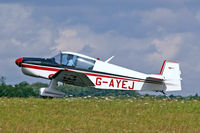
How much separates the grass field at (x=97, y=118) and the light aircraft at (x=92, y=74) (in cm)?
367

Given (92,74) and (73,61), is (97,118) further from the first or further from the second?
(92,74)

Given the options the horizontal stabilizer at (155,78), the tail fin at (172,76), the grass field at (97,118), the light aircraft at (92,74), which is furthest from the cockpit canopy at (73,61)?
the tail fin at (172,76)

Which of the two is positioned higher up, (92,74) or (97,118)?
(92,74)

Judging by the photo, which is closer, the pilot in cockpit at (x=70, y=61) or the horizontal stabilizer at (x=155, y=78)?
the pilot in cockpit at (x=70, y=61)

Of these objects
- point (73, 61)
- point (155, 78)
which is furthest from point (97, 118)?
point (155, 78)

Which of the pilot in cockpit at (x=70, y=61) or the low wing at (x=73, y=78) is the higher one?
the pilot in cockpit at (x=70, y=61)

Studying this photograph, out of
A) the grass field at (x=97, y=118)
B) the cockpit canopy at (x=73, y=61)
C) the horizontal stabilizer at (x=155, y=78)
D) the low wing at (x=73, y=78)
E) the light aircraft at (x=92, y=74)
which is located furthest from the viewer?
the horizontal stabilizer at (x=155, y=78)

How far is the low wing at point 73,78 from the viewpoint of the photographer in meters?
16.9

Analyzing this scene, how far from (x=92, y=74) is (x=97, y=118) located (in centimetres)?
696

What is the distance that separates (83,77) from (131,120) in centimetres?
638

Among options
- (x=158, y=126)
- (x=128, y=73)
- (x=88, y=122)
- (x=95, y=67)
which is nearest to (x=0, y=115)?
(x=88, y=122)

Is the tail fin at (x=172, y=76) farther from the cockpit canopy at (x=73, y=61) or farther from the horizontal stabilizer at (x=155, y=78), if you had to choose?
the cockpit canopy at (x=73, y=61)

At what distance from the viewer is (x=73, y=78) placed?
17.6 metres

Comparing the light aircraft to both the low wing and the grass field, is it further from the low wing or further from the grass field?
the grass field
